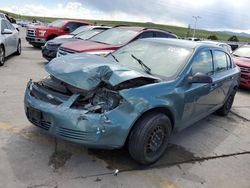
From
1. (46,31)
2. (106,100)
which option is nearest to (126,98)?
(106,100)

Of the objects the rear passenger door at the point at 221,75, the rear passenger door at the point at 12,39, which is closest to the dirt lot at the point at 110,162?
the rear passenger door at the point at 221,75

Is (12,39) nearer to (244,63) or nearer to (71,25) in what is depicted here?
(71,25)

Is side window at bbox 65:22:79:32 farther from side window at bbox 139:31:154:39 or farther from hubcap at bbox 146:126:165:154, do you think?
hubcap at bbox 146:126:165:154

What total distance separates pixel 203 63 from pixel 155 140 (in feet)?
5.76

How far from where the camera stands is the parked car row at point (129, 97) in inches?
131

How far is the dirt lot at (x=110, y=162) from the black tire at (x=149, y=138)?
168mm

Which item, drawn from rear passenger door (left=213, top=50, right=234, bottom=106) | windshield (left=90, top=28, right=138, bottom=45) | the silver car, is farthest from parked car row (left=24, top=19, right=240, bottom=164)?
the silver car

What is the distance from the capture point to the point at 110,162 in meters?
3.78

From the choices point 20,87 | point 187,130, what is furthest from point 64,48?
point 187,130

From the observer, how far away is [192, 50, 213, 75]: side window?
4.51 m

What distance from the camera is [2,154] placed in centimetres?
366

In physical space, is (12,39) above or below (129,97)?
below

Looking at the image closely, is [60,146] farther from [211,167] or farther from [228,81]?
[228,81]

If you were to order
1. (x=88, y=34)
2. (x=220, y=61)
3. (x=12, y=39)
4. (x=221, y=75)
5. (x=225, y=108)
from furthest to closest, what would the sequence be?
(x=88, y=34), (x=12, y=39), (x=225, y=108), (x=220, y=61), (x=221, y=75)
